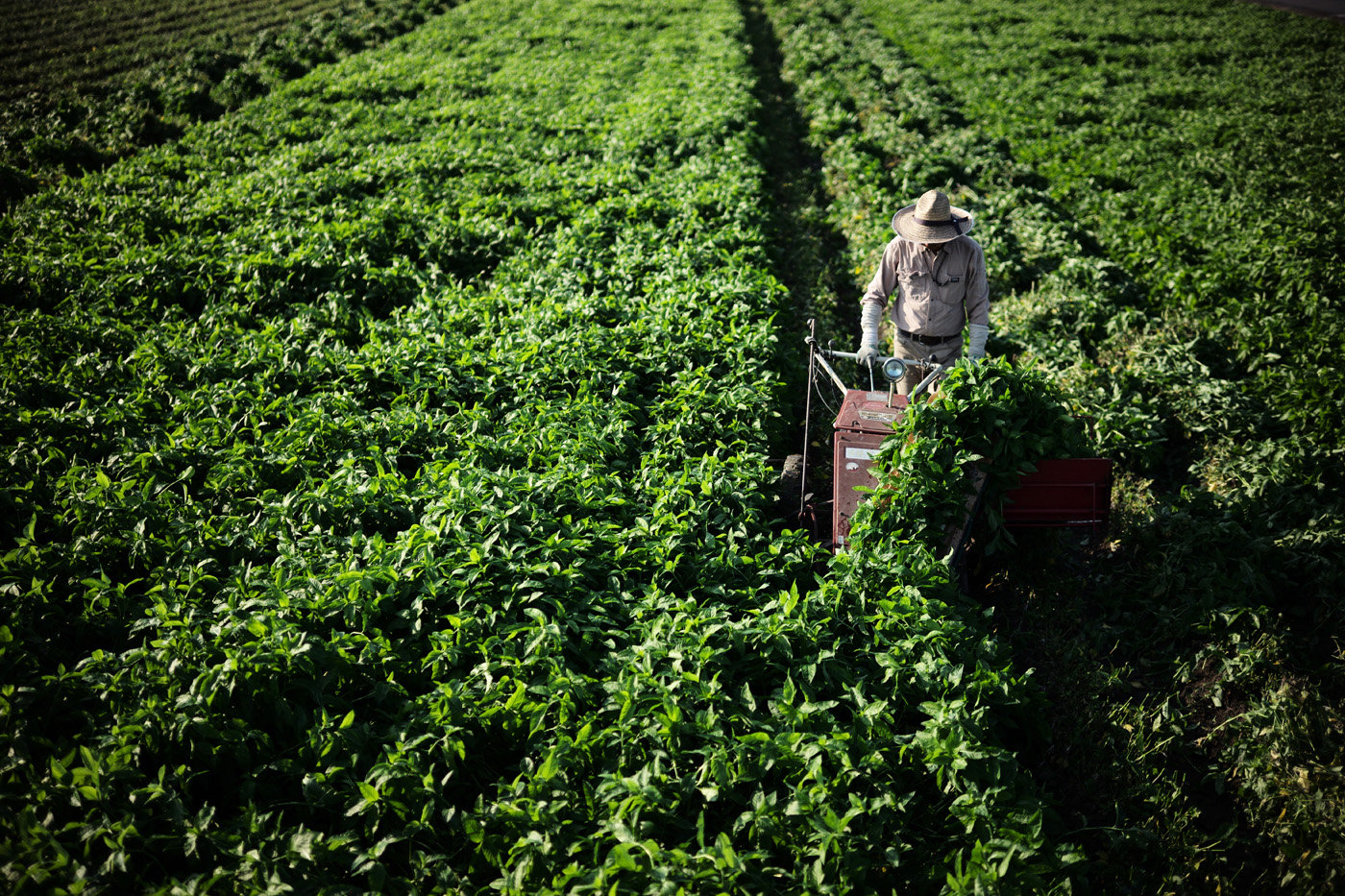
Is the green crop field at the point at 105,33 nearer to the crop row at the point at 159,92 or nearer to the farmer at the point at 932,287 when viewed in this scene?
the crop row at the point at 159,92

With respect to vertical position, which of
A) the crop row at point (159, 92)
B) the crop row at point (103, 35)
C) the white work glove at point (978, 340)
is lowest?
the white work glove at point (978, 340)

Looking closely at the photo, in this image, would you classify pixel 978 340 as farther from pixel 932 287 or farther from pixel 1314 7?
pixel 1314 7

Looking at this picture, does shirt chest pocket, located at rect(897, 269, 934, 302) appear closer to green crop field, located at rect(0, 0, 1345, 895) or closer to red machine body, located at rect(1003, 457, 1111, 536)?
green crop field, located at rect(0, 0, 1345, 895)

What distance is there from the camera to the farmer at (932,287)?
17.0ft

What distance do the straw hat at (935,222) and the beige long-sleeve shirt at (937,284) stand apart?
97mm

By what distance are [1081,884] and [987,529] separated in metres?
2.09

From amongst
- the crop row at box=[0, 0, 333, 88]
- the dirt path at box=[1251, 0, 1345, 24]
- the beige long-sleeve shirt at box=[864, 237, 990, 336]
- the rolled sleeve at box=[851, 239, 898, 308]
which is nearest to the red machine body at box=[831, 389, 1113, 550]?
the beige long-sleeve shirt at box=[864, 237, 990, 336]

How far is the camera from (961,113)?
631 inches

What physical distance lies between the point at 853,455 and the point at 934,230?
182cm

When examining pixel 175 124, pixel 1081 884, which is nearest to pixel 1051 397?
pixel 1081 884

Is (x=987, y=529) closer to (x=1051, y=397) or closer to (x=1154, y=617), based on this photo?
(x=1051, y=397)

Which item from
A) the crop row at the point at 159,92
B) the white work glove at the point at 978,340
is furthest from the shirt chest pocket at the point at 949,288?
the crop row at the point at 159,92

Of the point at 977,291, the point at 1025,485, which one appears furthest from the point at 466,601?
the point at 977,291

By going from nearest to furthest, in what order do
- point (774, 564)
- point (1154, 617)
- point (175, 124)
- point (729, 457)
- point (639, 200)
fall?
point (774, 564) < point (1154, 617) < point (729, 457) < point (639, 200) < point (175, 124)
